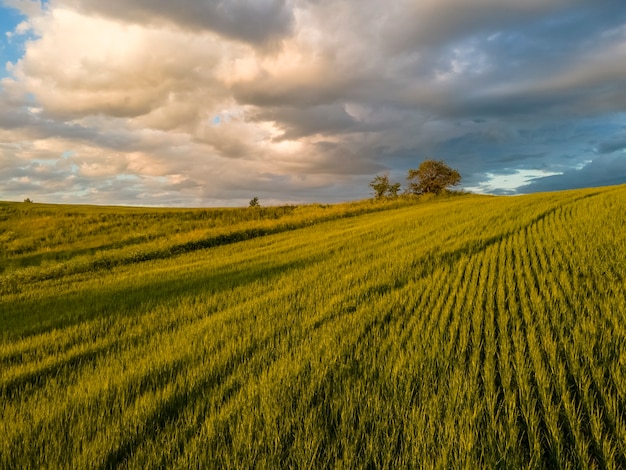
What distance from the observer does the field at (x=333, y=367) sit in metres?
3.20

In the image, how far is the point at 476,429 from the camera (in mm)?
3303

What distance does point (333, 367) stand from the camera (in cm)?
459

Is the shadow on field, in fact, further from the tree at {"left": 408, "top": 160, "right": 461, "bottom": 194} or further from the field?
the tree at {"left": 408, "top": 160, "right": 461, "bottom": 194}

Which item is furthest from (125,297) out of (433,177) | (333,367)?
(433,177)

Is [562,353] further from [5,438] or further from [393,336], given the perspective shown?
[5,438]

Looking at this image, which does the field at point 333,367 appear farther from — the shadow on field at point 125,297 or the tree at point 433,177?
the tree at point 433,177

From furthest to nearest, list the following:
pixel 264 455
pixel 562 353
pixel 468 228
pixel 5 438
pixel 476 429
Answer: pixel 468 228 < pixel 562 353 < pixel 5 438 < pixel 476 429 < pixel 264 455

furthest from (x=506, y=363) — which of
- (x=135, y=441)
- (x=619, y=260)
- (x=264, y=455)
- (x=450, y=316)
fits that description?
(x=619, y=260)

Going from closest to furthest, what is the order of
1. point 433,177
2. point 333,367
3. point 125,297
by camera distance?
point 333,367
point 125,297
point 433,177

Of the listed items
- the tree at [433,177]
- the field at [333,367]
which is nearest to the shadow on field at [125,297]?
the field at [333,367]

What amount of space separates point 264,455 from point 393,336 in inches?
117

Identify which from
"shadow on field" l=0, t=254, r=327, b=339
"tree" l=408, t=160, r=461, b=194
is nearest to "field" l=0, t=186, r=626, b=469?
"shadow on field" l=0, t=254, r=327, b=339

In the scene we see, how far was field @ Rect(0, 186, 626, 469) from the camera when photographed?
3203 millimetres

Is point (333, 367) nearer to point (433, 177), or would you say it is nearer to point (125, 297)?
point (125, 297)
